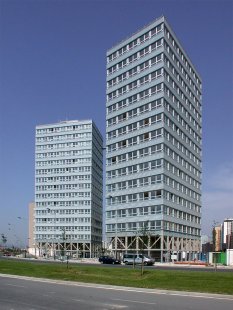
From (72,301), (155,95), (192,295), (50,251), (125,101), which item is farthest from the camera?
(50,251)

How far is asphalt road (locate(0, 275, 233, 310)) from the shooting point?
17641mm

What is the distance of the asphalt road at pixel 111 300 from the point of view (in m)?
17.6

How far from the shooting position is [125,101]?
97.8 meters

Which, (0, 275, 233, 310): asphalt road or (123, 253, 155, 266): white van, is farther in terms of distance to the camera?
(123, 253, 155, 266): white van

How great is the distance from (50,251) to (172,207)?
6702 centimetres

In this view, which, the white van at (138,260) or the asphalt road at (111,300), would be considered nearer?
the asphalt road at (111,300)

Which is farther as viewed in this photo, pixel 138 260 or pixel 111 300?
pixel 138 260

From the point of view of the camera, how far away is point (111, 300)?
65.3 feet

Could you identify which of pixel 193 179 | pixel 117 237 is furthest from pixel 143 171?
pixel 193 179

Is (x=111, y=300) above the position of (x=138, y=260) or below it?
above

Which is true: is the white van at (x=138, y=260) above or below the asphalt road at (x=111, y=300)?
below

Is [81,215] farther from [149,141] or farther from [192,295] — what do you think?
[192,295]

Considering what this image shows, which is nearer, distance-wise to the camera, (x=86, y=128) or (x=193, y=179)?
(x=193, y=179)

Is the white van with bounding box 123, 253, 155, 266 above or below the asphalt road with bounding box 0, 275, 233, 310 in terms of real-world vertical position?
below
